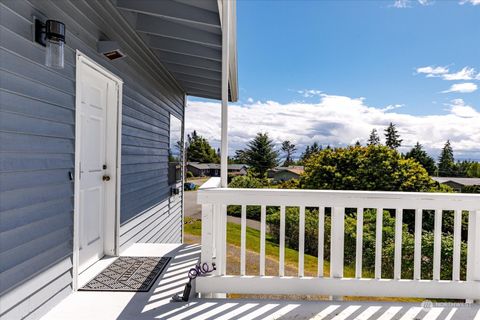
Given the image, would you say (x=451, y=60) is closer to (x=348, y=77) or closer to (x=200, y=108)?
(x=348, y=77)

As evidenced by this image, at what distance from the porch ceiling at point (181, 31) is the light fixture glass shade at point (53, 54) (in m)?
1.41

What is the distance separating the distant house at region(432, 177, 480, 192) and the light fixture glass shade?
13.7 meters

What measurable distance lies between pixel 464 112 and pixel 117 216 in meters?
35.2

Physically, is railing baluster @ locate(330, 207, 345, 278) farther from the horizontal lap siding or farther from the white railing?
the horizontal lap siding

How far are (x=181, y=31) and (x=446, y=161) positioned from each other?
2160cm

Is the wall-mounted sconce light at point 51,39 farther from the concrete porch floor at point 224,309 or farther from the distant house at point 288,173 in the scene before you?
the distant house at point 288,173

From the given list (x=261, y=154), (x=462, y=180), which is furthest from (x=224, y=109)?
(x=261, y=154)

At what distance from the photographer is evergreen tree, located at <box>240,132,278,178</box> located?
30.7 metres

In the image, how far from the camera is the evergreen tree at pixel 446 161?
51.6ft

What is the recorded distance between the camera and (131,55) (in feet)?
12.2

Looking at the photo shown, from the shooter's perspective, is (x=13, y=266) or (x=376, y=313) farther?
(x=376, y=313)

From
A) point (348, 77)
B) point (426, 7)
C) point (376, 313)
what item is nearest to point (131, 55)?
point (376, 313)

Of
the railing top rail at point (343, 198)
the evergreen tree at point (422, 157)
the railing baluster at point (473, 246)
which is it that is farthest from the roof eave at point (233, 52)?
the evergreen tree at point (422, 157)

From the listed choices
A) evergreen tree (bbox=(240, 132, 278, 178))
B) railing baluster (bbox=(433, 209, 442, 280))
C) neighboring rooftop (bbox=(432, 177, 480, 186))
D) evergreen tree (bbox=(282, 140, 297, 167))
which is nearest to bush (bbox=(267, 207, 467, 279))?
neighboring rooftop (bbox=(432, 177, 480, 186))
